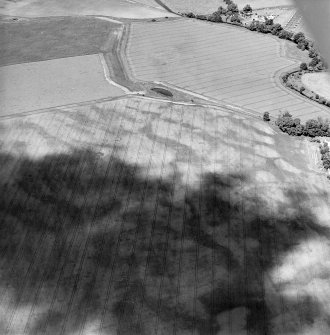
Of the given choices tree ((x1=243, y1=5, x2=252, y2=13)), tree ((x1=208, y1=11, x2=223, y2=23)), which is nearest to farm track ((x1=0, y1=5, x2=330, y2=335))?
tree ((x1=208, y1=11, x2=223, y2=23))

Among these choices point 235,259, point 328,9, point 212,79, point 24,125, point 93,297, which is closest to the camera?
point 328,9

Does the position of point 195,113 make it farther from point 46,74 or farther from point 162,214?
point 46,74

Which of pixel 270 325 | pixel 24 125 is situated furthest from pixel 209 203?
pixel 24 125

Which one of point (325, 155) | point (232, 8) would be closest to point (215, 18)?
point (232, 8)

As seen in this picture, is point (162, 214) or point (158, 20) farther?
point (158, 20)

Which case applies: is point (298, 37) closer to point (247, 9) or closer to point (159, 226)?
point (247, 9)

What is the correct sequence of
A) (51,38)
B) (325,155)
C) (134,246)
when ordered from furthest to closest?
(51,38) < (325,155) < (134,246)

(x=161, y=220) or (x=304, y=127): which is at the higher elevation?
(x=304, y=127)
